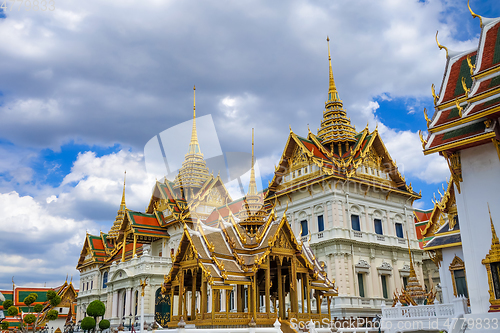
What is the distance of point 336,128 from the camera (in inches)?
1328

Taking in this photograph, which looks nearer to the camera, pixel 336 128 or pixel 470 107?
pixel 470 107

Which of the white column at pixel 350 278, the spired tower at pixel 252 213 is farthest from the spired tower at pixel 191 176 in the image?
the spired tower at pixel 252 213

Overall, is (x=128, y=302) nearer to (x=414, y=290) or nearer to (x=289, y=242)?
(x=414, y=290)

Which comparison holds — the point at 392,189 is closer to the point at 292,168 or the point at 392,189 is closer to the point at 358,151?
the point at 358,151

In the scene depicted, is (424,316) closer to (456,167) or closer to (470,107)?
(456,167)

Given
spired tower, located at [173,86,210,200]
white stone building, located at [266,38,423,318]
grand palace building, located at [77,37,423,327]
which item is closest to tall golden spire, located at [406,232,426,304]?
grand palace building, located at [77,37,423,327]

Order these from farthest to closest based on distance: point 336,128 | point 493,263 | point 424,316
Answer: point 336,128 < point 424,316 < point 493,263

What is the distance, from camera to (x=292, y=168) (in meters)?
32.1

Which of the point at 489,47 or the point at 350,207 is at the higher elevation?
the point at 489,47

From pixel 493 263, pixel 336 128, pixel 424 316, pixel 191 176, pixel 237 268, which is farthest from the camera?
pixel 191 176

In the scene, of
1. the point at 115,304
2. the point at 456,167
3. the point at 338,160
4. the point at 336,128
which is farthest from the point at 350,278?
the point at 115,304

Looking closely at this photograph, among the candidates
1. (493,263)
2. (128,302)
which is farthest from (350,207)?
(128,302)

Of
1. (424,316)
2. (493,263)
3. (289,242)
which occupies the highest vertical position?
(289,242)

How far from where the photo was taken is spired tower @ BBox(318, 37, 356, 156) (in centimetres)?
3306
